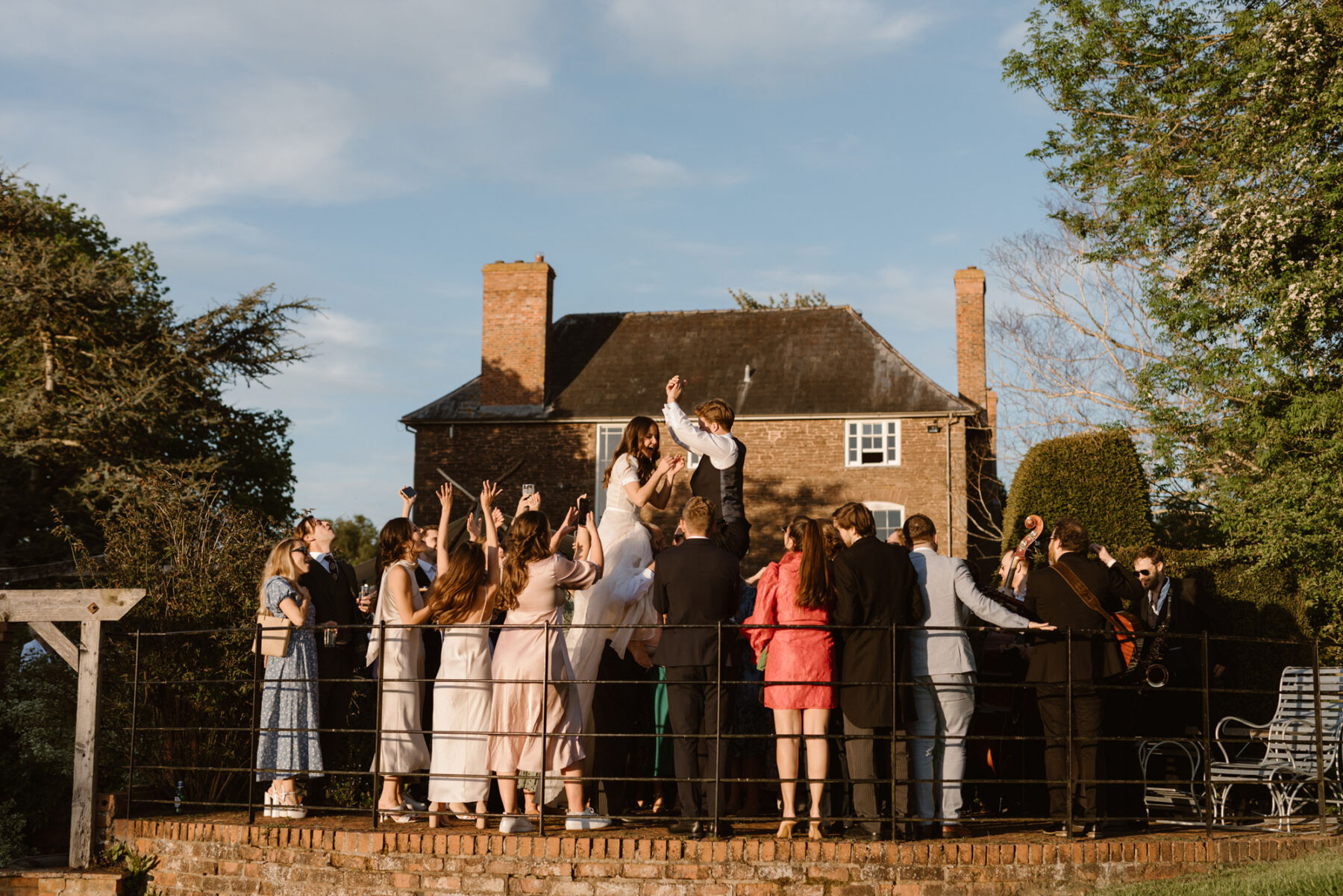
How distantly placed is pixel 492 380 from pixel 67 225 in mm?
16432

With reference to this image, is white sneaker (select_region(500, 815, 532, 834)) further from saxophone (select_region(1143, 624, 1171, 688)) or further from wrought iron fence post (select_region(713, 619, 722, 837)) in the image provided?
saxophone (select_region(1143, 624, 1171, 688))

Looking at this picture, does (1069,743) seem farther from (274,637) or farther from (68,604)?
(68,604)

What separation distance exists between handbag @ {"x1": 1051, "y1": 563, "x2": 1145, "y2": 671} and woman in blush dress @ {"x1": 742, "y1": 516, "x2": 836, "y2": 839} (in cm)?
164

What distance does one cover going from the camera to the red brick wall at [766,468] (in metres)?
27.6

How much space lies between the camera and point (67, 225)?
3612cm

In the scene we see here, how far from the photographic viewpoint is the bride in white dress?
779 cm

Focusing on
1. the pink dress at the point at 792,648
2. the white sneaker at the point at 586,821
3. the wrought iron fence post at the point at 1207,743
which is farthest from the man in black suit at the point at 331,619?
the wrought iron fence post at the point at 1207,743

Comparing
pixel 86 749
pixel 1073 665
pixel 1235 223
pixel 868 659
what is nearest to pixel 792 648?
pixel 868 659

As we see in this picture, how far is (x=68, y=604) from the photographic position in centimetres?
858

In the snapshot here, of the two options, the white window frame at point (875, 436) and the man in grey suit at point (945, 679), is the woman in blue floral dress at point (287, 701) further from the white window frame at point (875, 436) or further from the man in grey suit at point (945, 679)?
the white window frame at point (875, 436)

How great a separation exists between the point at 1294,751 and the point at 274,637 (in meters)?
7.40

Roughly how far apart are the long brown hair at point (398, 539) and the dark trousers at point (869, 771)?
10.4 ft

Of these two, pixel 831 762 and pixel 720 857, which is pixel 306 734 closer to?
pixel 720 857

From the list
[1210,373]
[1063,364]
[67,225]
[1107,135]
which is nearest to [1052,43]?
[1107,135]
